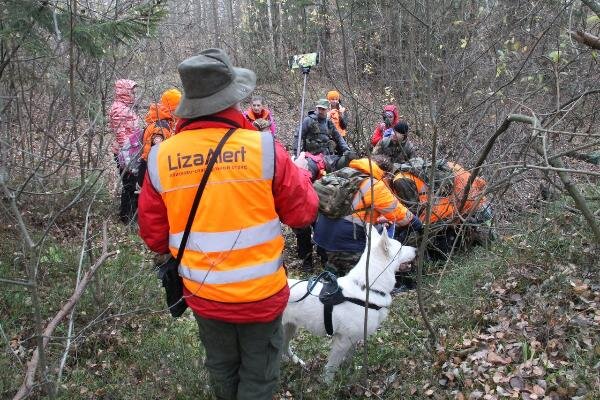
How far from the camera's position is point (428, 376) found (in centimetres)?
410

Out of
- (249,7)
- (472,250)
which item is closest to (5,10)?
(472,250)

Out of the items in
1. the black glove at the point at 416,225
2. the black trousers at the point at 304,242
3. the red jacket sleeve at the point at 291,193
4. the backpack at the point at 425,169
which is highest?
the red jacket sleeve at the point at 291,193

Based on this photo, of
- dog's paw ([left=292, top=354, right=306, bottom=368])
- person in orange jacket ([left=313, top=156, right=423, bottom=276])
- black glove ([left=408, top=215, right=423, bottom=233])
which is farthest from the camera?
black glove ([left=408, top=215, right=423, bottom=233])

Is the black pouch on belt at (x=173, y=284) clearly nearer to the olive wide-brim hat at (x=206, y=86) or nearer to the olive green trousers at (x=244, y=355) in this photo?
the olive green trousers at (x=244, y=355)

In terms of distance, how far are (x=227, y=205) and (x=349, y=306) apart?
200 cm

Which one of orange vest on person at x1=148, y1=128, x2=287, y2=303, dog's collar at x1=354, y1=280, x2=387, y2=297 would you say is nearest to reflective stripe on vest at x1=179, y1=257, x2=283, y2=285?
orange vest on person at x1=148, y1=128, x2=287, y2=303

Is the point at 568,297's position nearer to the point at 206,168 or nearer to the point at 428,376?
the point at 428,376

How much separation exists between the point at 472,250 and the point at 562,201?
4.38 ft

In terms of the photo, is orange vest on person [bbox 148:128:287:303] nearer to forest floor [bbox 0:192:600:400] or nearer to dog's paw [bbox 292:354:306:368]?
forest floor [bbox 0:192:600:400]

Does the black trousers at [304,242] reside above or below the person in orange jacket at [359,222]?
below

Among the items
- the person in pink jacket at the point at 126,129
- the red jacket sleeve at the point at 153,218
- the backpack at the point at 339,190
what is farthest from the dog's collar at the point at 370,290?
the person in pink jacket at the point at 126,129

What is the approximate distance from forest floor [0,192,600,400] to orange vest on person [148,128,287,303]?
644 millimetres

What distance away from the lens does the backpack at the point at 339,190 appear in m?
5.79

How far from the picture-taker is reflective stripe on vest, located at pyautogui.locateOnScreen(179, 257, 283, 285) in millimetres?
2795
